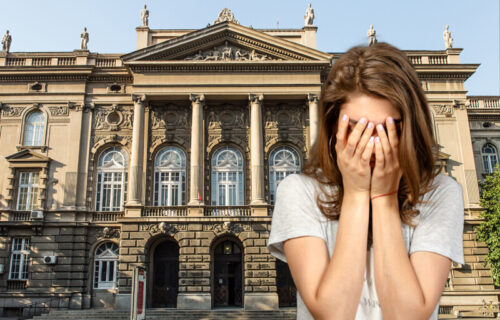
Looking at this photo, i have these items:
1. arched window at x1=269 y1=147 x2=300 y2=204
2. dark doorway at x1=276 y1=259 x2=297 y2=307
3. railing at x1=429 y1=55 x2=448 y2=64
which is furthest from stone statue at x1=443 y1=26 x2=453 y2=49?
dark doorway at x1=276 y1=259 x2=297 y2=307

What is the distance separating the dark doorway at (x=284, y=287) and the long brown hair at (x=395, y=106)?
989 inches

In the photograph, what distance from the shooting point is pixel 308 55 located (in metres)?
28.3

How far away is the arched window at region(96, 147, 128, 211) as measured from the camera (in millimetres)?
28109

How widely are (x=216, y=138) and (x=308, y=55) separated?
792 cm

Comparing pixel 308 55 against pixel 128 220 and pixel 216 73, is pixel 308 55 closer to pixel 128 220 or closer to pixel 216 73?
pixel 216 73

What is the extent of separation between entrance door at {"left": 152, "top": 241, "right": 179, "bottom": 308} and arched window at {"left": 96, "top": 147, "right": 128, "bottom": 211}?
4024 millimetres

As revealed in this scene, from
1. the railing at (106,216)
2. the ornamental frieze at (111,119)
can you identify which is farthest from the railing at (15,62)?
the railing at (106,216)

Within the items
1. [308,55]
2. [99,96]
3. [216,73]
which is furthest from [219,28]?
[99,96]

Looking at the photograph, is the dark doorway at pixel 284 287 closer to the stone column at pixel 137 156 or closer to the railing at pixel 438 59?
the stone column at pixel 137 156

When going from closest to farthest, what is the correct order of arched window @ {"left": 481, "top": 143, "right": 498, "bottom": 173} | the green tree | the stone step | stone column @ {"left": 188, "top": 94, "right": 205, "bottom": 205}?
the stone step
the green tree
stone column @ {"left": 188, "top": 94, "right": 205, "bottom": 205}
arched window @ {"left": 481, "top": 143, "right": 498, "bottom": 173}

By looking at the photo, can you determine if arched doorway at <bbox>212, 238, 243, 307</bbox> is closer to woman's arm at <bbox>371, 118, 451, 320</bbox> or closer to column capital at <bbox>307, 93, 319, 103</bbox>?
column capital at <bbox>307, 93, 319, 103</bbox>

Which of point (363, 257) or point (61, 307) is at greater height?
point (363, 257)

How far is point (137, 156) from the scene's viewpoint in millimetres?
26734

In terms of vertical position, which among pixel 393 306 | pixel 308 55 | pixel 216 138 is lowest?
pixel 393 306
